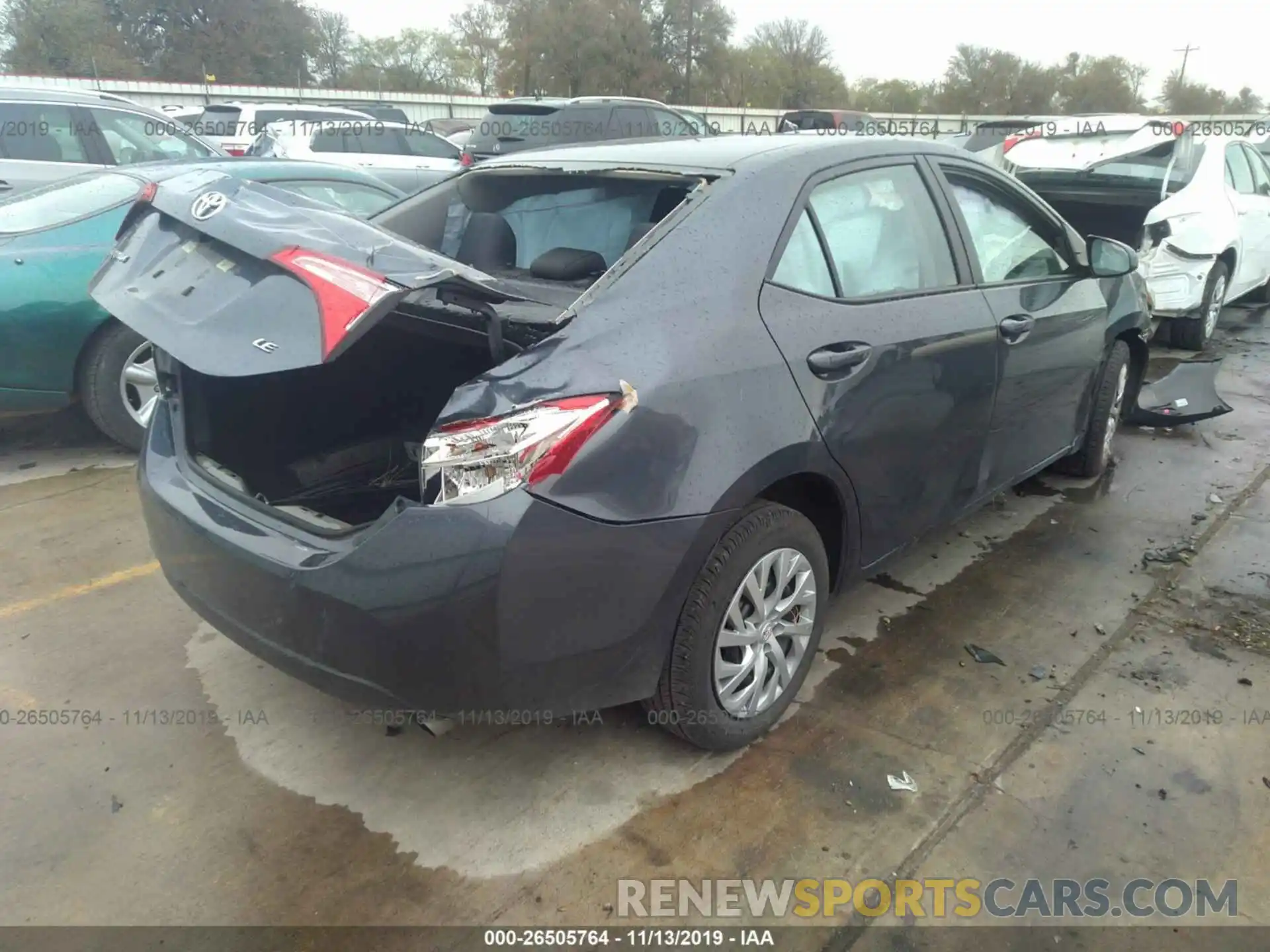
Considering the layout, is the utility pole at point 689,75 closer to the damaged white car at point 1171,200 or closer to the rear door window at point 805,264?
the damaged white car at point 1171,200

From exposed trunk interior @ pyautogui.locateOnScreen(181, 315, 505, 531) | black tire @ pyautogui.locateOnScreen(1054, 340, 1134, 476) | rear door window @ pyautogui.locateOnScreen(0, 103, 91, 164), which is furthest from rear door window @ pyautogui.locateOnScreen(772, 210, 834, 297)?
rear door window @ pyautogui.locateOnScreen(0, 103, 91, 164)

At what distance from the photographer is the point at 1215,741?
9.05 feet

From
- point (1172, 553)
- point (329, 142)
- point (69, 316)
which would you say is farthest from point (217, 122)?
point (1172, 553)

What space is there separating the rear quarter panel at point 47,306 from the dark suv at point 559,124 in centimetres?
820

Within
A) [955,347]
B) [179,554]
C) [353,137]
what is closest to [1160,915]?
[955,347]

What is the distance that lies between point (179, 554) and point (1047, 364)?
10.4ft

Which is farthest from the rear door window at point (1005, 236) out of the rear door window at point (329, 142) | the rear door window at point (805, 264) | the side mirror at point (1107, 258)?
the rear door window at point (329, 142)

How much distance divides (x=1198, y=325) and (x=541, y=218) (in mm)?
6346

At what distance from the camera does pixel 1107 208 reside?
7695 millimetres

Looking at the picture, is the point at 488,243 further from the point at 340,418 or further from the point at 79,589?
the point at 79,589

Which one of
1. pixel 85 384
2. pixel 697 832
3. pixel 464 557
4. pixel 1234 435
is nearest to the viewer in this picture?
pixel 464 557

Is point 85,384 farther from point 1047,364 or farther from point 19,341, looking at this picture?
point 1047,364

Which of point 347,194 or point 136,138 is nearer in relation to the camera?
point 347,194

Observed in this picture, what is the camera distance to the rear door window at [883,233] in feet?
9.16
